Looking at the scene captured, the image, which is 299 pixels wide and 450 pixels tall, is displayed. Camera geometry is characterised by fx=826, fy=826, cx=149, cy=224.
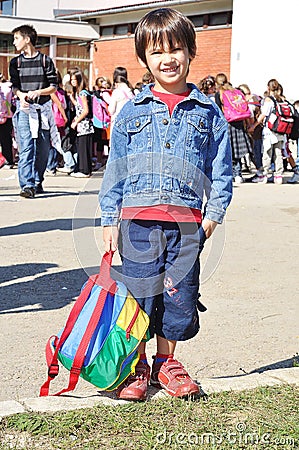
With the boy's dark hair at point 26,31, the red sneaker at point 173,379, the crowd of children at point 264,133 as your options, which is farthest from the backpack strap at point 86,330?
the crowd of children at point 264,133

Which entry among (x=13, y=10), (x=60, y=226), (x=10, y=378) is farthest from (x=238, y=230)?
(x=13, y=10)

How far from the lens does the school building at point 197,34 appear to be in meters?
23.5

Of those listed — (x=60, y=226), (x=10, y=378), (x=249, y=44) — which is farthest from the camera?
(x=249, y=44)

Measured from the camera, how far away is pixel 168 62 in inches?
143

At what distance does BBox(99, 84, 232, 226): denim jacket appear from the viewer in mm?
3713

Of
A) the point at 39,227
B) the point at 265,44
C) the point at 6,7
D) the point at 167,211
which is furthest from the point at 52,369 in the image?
the point at 6,7

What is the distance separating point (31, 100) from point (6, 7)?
2724cm

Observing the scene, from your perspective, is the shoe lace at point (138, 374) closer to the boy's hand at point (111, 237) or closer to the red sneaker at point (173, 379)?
the red sneaker at point (173, 379)

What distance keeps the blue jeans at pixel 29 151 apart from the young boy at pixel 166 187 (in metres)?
7.20

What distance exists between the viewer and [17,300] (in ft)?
19.3

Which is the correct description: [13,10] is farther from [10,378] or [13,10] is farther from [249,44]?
[10,378]

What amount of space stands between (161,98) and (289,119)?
11352 millimetres

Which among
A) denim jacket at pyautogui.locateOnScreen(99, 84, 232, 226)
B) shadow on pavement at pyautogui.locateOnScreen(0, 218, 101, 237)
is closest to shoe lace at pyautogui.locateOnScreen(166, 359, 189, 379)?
denim jacket at pyautogui.locateOnScreen(99, 84, 232, 226)

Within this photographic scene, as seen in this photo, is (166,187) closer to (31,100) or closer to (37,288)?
(37,288)
